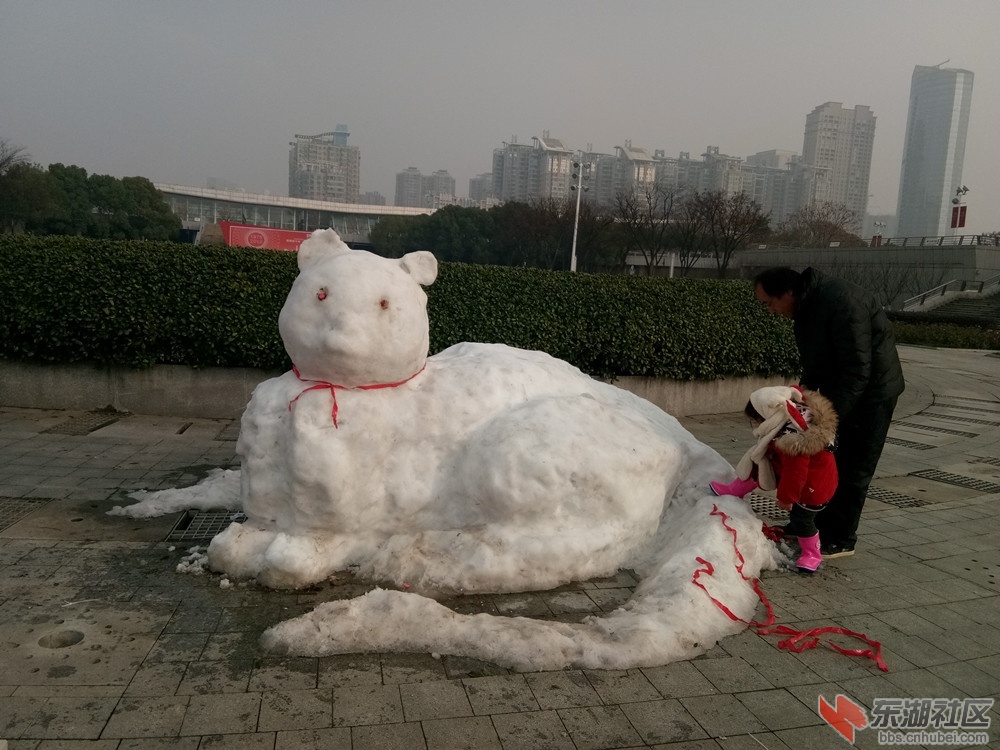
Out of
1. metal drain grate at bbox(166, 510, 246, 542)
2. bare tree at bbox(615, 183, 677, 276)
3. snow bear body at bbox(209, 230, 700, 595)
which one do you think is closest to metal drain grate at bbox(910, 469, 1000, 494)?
snow bear body at bbox(209, 230, 700, 595)

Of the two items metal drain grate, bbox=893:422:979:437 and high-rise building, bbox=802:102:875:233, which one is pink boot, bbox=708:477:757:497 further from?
high-rise building, bbox=802:102:875:233

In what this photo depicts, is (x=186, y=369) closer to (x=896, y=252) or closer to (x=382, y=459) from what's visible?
(x=382, y=459)

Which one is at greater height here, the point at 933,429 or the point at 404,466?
the point at 404,466

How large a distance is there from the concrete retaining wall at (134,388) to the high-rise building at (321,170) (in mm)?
93196

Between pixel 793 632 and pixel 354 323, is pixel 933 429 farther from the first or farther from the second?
pixel 354 323

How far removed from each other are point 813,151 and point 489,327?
79.1 meters

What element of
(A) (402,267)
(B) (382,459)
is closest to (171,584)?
(B) (382,459)

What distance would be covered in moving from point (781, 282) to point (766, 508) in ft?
7.21

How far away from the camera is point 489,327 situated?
9242 millimetres

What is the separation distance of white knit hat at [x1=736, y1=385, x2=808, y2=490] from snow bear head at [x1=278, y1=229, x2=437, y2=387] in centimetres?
213

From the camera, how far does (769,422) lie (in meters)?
4.36

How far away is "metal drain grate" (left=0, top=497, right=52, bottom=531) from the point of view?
4.99m

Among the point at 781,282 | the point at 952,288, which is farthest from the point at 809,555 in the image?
the point at 952,288

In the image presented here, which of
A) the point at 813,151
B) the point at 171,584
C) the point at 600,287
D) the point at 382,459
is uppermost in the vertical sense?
the point at 813,151
